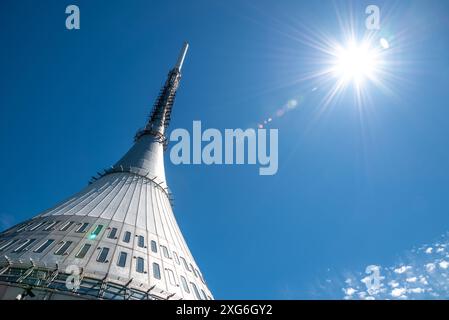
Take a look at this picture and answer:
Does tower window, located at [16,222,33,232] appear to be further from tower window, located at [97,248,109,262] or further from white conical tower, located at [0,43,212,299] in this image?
tower window, located at [97,248,109,262]

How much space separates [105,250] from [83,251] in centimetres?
162

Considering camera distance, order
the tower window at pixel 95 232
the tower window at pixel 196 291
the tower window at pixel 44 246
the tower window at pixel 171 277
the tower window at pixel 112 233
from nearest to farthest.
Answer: the tower window at pixel 44 246 → the tower window at pixel 171 277 → the tower window at pixel 196 291 → the tower window at pixel 95 232 → the tower window at pixel 112 233

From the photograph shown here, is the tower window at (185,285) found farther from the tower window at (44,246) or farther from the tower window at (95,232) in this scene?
the tower window at (44,246)

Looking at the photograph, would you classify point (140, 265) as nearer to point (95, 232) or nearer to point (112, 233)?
point (112, 233)

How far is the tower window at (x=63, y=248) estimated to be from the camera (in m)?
25.1

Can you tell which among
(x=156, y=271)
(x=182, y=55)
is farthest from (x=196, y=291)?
(x=182, y=55)

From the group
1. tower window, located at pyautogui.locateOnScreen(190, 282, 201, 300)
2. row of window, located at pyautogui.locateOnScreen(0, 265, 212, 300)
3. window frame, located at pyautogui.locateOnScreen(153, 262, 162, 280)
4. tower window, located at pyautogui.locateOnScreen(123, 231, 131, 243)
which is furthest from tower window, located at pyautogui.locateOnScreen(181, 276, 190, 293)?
tower window, located at pyautogui.locateOnScreen(123, 231, 131, 243)

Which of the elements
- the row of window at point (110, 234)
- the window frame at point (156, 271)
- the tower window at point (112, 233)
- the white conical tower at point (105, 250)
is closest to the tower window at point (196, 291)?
the white conical tower at point (105, 250)

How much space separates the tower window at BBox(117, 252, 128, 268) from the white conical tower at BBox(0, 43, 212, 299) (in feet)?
0.24

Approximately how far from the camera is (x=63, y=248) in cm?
2592
